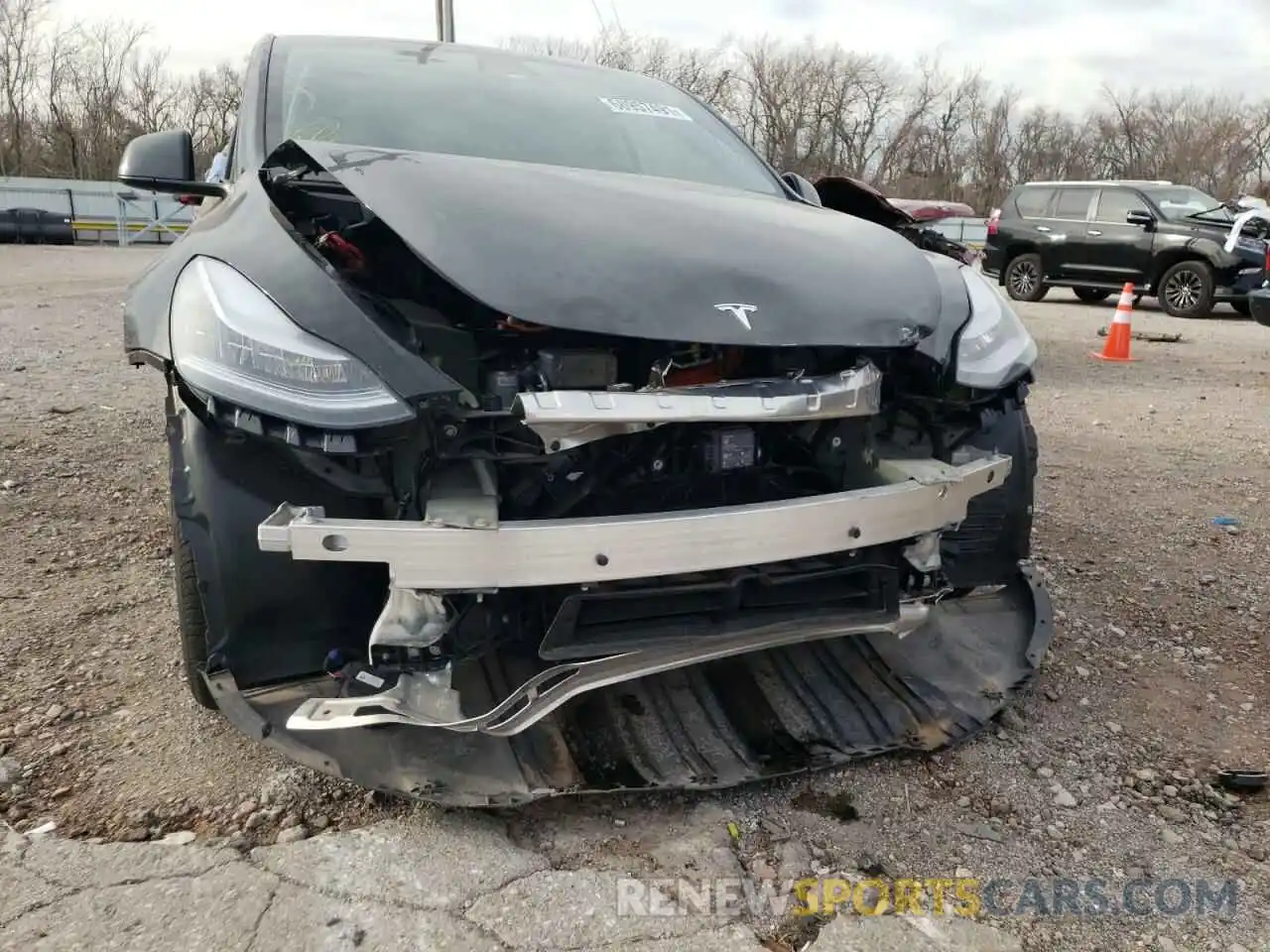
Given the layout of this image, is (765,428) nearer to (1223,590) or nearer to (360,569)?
(360,569)

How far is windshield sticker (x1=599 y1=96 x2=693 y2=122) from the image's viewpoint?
3.25 meters

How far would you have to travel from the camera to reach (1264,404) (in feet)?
21.8

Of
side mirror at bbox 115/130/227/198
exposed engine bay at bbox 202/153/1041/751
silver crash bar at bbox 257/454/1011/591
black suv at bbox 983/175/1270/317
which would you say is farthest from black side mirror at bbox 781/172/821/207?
black suv at bbox 983/175/1270/317

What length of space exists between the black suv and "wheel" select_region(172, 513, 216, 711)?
12.5 m

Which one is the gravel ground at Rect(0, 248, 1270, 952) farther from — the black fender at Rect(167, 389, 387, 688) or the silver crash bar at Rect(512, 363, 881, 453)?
the silver crash bar at Rect(512, 363, 881, 453)

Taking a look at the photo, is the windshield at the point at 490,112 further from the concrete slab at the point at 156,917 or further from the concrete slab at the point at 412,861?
the concrete slab at the point at 156,917

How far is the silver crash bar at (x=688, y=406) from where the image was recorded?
5.59 ft

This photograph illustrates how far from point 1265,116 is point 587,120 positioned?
5596 cm

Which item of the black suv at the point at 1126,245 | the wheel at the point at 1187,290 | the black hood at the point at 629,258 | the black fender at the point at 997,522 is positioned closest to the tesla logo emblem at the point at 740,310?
the black hood at the point at 629,258

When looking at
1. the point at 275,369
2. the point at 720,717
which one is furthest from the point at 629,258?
the point at 720,717

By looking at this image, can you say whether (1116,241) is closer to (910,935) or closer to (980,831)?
(980,831)

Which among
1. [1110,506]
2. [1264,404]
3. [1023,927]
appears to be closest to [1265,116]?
[1264,404]

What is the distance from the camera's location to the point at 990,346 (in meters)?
2.25

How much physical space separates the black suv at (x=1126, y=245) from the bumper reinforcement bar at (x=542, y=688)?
11731 millimetres
